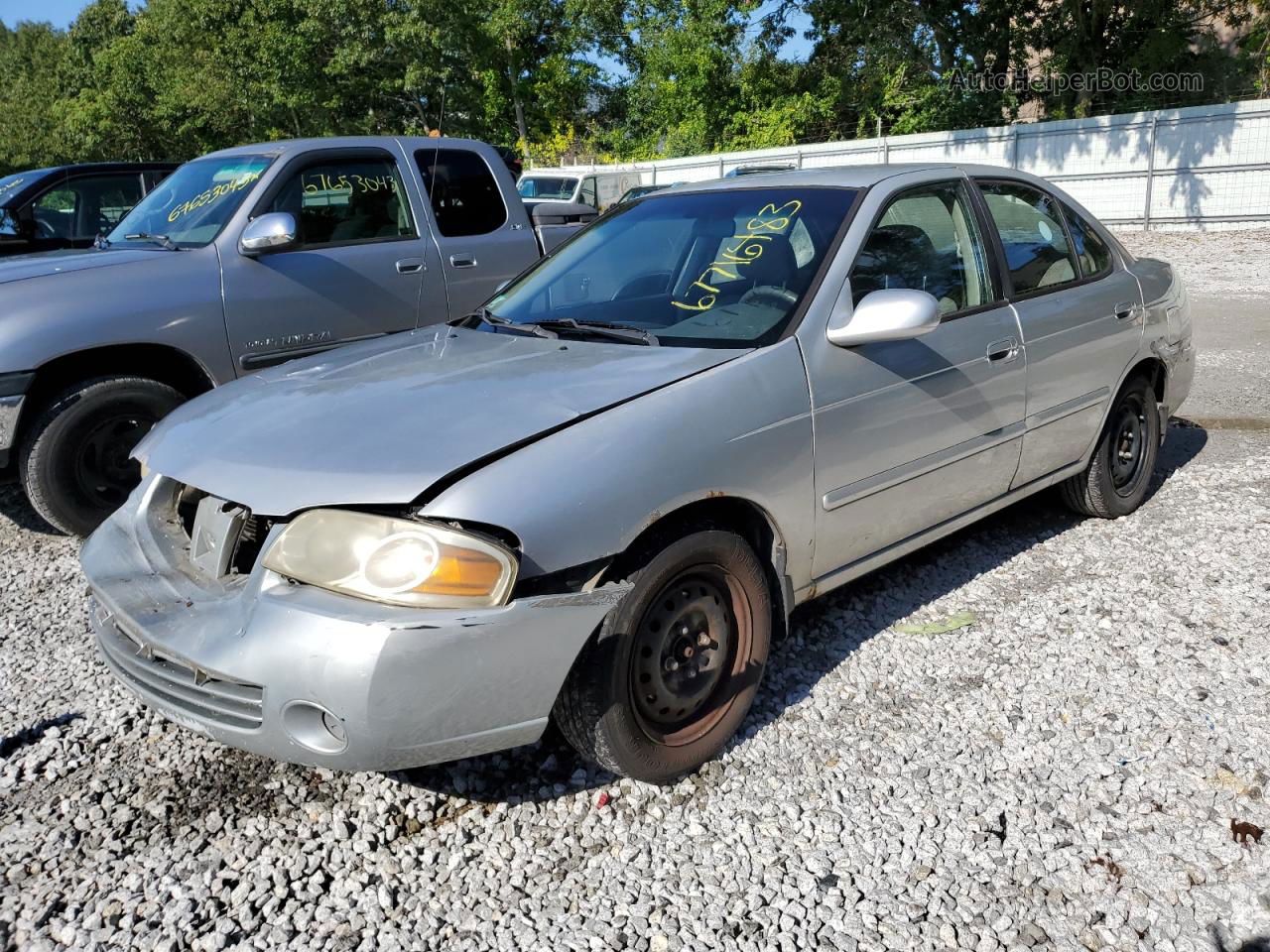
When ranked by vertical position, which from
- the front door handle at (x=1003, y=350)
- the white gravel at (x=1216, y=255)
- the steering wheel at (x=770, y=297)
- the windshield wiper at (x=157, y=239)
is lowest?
the white gravel at (x=1216, y=255)

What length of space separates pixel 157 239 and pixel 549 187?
17814 mm

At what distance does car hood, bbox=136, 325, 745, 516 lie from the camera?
2.52 meters

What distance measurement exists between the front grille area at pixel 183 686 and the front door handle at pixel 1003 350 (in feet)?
9.36

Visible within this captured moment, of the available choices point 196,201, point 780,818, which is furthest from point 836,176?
point 196,201

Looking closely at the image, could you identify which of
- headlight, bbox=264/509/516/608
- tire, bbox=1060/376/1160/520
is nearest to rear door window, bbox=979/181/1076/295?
tire, bbox=1060/376/1160/520

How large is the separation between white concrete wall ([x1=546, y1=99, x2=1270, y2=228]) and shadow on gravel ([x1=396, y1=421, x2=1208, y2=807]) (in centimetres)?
1421

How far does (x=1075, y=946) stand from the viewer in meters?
2.29

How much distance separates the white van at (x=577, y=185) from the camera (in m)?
21.6

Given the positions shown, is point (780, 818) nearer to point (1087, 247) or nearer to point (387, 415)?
point (387, 415)

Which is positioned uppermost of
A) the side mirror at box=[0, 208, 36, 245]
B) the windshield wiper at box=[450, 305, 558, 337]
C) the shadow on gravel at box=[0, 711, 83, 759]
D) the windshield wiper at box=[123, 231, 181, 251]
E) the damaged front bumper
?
the side mirror at box=[0, 208, 36, 245]

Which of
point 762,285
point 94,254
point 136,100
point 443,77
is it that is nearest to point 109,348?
point 94,254

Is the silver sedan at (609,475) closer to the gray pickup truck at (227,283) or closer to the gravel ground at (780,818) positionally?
the gravel ground at (780,818)

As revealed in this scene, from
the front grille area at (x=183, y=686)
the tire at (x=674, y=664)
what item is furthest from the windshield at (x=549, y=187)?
the front grille area at (x=183, y=686)

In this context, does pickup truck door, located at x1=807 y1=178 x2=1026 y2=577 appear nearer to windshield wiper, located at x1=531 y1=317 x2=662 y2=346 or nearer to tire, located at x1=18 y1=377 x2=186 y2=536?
windshield wiper, located at x1=531 y1=317 x2=662 y2=346
